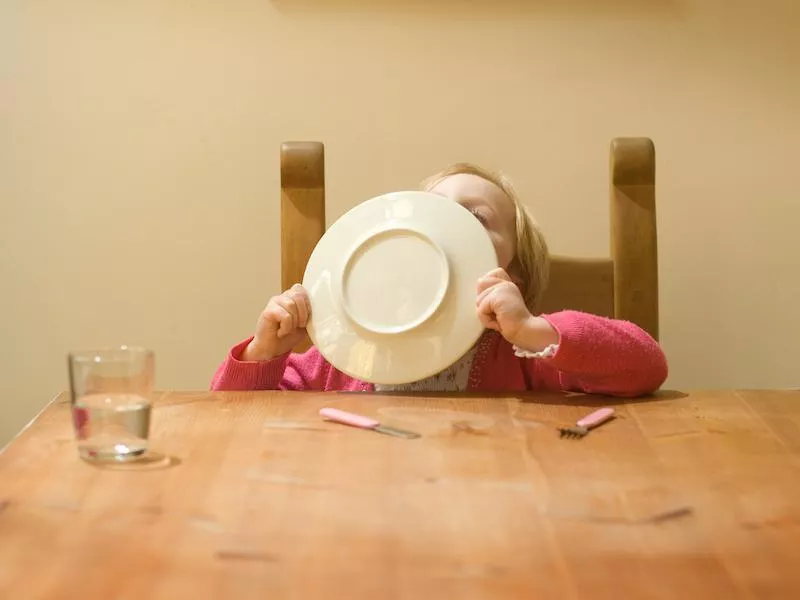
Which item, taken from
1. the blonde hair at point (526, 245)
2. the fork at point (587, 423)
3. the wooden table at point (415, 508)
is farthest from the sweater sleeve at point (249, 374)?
the fork at point (587, 423)

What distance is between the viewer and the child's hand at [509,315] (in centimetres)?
108

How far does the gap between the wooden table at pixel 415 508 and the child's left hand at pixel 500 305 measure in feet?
0.43

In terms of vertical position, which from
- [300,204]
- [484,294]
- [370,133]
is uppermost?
[370,133]

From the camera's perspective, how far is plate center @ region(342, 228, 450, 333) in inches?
44.0

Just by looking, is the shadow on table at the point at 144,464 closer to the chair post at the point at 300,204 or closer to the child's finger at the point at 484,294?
the child's finger at the point at 484,294

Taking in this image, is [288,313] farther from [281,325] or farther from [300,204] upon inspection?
[300,204]

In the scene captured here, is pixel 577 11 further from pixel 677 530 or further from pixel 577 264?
pixel 677 530

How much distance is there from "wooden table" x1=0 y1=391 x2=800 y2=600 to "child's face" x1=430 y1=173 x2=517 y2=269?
391 millimetres

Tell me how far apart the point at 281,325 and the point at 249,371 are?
11 centimetres

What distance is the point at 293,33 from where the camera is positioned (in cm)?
170

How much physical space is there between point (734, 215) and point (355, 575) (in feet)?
4.43

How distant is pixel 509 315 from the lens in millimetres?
1080

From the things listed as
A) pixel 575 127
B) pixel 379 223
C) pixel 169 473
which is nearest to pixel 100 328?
pixel 379 223

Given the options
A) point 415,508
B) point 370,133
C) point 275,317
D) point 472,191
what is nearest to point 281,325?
point 275,317
